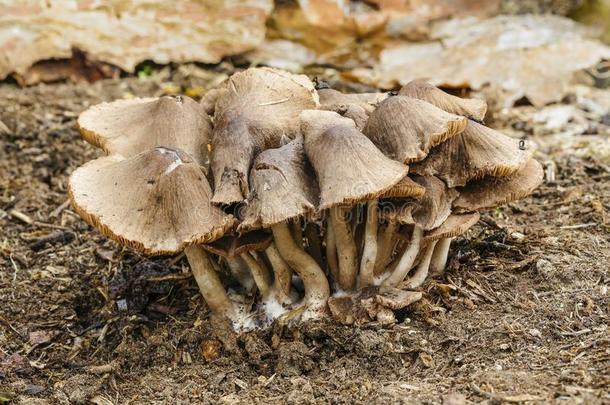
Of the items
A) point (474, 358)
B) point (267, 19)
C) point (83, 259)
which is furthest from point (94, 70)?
point (474, 358)

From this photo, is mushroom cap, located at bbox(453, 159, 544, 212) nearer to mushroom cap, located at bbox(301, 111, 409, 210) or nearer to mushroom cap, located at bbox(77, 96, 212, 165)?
mushroom cap, located at bbox(301, 111, 409, 210)

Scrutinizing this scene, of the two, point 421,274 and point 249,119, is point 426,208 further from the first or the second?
point 249,119

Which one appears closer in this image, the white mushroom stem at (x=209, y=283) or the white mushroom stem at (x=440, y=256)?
the white mushroom stem at (x=209, y=283)

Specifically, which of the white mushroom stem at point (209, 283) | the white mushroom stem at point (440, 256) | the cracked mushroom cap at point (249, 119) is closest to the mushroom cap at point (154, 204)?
the cracked mushroom cap at point (249, 119)

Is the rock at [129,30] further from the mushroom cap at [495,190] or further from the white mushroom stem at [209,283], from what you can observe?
the mushroom cap at [495,190]

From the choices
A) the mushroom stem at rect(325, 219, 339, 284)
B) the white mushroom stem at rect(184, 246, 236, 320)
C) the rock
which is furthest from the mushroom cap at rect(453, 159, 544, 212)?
the rock

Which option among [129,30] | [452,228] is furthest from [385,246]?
[129,30]
